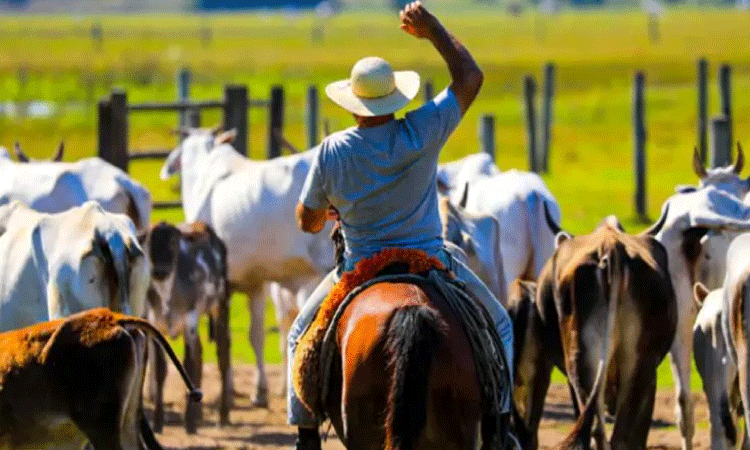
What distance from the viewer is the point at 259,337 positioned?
17703 mm

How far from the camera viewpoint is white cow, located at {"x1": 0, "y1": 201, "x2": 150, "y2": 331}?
12570mm

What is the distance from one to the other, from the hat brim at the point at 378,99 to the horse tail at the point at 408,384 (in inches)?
46.3

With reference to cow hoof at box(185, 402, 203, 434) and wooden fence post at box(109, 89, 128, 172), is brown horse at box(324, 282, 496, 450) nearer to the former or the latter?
cow hoof at box(185, 402, 203, 434)

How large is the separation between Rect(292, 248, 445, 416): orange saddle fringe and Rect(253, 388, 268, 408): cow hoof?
766 cm

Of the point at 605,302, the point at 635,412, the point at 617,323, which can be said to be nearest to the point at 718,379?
the point at 635,412

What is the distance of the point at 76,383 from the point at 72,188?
5502mm

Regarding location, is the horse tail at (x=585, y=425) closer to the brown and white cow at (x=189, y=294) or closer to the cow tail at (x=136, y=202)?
the brown and white cow at (x=189, y=294)

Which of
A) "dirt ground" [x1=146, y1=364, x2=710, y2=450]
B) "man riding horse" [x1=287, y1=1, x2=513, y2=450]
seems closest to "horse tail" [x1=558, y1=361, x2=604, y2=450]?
"man riding horse" [x1=287, y1=1, x2=513, y2=450]

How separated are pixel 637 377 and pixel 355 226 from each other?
3240 mm

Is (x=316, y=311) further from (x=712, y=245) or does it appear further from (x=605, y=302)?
(x=712, y=245)

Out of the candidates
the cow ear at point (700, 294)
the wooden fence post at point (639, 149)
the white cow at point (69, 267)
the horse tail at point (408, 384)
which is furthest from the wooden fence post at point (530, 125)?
the horse tail at point (408, 384)

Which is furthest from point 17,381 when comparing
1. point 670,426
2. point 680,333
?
point 670,426

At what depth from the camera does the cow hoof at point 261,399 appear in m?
17.1

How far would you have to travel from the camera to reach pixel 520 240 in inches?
658
